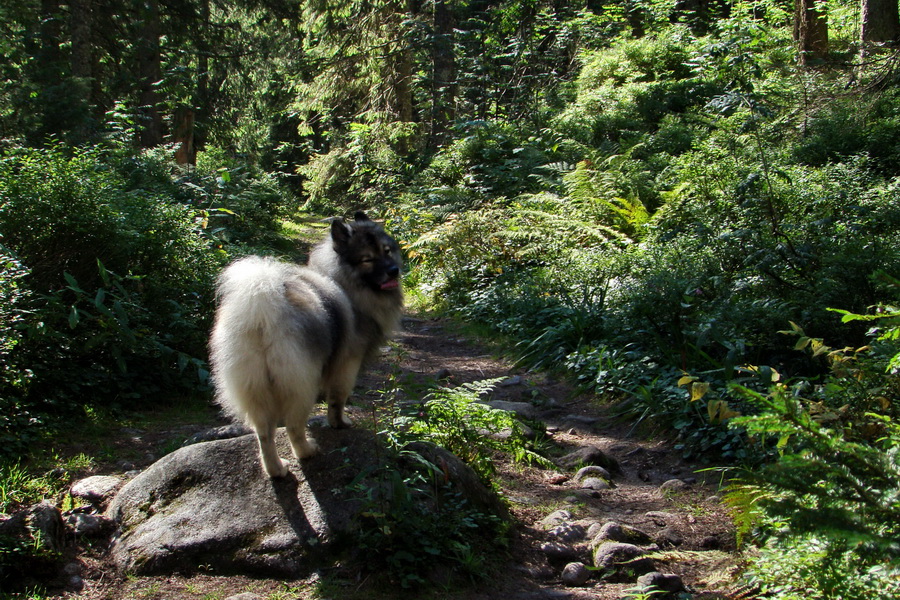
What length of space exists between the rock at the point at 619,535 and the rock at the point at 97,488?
2932 millimetres

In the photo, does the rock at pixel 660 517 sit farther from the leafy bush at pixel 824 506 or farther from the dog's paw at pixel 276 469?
the dog's paw at pixel 276 469

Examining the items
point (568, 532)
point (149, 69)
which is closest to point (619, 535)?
point (568, 532)

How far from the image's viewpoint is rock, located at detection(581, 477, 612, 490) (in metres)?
4.69

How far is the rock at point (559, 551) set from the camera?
3682mm

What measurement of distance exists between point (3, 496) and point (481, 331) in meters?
6.00

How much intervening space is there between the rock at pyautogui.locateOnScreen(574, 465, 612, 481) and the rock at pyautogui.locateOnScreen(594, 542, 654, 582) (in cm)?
121

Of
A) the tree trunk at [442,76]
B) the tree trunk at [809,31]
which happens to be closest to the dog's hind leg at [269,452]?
the tree trunk at [809,31]

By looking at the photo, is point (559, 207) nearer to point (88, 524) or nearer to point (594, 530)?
point (594, 530)

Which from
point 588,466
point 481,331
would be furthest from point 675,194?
point 588,466

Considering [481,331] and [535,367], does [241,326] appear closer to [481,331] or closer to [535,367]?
[535,367]

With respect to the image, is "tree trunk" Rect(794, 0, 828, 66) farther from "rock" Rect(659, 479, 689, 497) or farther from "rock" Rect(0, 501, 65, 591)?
"rock" Rect(0, 501, 65, 591)

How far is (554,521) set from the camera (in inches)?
160

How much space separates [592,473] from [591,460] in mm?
186

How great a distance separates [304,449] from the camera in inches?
156
